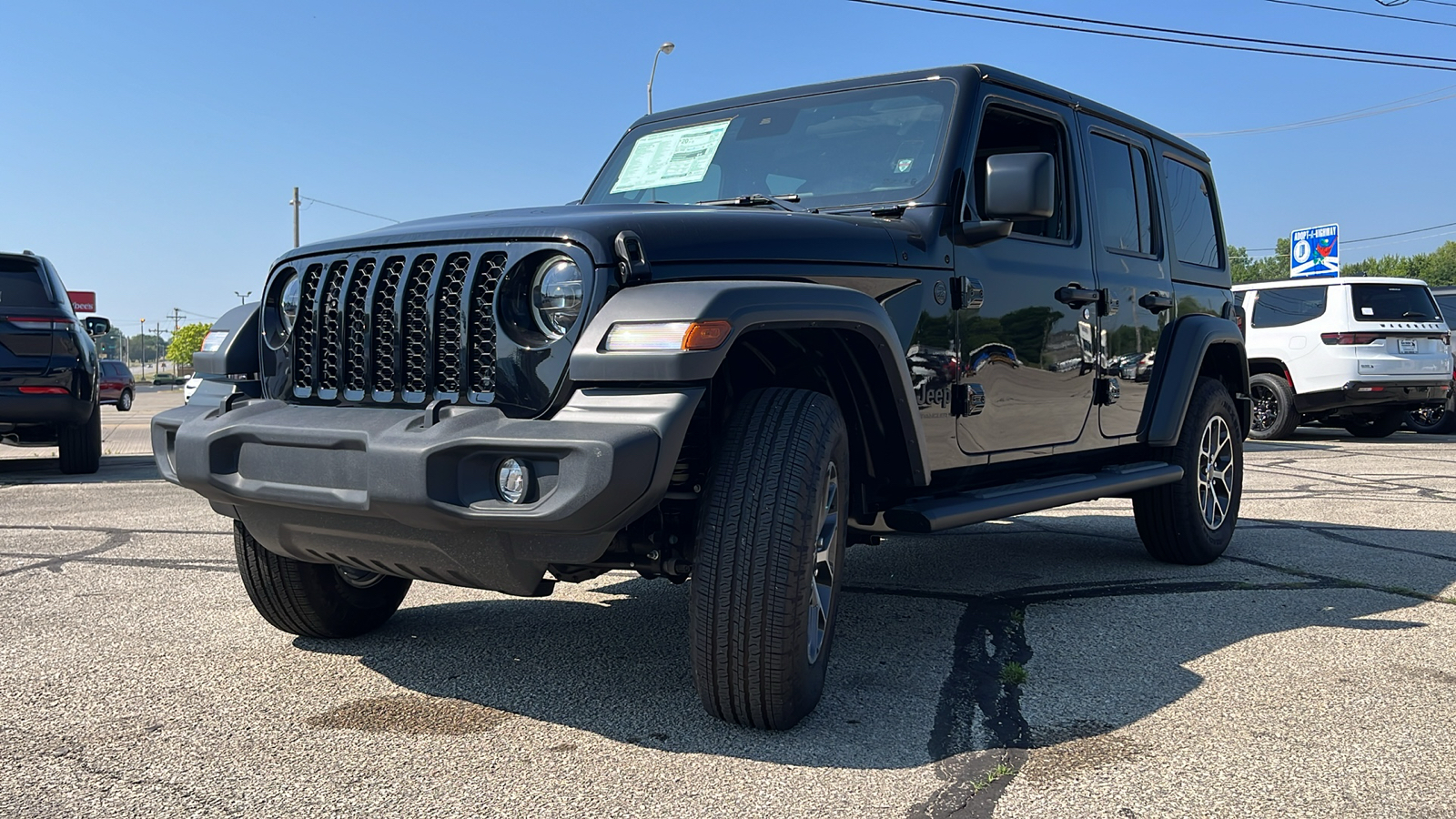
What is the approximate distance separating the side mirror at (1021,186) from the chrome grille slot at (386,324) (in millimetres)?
1858

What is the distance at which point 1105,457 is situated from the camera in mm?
5223

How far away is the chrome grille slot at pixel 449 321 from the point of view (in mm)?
3025

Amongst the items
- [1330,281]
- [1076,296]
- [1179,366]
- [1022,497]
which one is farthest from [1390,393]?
[1022,497]

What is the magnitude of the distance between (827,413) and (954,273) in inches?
43.7

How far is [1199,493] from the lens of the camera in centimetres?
553

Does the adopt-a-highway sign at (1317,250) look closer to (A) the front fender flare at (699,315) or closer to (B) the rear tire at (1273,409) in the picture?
(B) the rear tire at (1273,409)

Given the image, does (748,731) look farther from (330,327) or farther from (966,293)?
(966,293)

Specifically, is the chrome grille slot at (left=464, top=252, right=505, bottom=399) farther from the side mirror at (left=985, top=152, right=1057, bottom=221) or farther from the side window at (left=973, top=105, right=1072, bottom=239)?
the side window at (left=973, top=105, right=1072, bottom=239)

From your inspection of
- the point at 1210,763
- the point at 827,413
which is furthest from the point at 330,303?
the point at 1210,763

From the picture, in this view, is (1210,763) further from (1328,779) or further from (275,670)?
(275,670)

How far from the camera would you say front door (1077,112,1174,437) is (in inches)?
195

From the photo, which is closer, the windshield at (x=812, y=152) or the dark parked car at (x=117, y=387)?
the windshield at (x=812, y=152)

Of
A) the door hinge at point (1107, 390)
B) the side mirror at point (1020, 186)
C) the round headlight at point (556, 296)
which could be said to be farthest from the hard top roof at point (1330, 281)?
the round headlight at point (556, 296)

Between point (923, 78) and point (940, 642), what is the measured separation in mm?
2012
